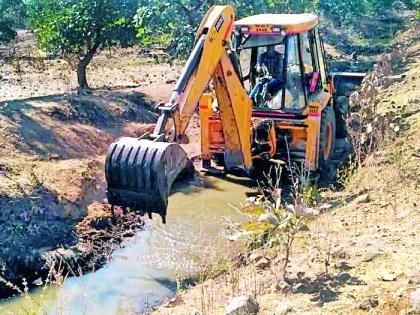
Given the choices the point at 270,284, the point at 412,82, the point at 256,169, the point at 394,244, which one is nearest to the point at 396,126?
the point at 256,169

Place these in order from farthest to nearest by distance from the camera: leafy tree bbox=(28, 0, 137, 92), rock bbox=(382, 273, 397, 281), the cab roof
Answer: leafy tree bbox=(28, 0, 137, 92)
the cab roof
rock bbox=(382, 273, 397, 281)

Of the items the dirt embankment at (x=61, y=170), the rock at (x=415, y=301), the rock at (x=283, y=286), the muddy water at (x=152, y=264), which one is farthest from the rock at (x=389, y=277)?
the dirt embankment at (x=61, y=170)

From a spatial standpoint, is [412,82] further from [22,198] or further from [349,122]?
[22,198]

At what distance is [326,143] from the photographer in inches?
417

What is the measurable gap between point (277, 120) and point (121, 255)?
332cm

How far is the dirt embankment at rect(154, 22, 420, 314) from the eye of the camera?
5227mm

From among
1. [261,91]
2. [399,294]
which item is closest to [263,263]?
[399,294]

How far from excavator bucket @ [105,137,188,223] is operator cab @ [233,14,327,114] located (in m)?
3.32

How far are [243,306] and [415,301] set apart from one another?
4.31ft

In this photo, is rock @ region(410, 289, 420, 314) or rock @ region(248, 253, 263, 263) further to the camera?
rock @ region(248, 253, 263, 263)

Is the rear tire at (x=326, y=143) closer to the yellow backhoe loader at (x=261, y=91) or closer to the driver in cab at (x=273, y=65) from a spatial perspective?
the yellow backhoe loader at (x=261, y=91)

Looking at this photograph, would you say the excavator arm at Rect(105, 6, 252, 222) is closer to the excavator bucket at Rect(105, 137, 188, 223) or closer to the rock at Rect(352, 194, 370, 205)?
the excavator bucket at Rect(105, 137, 188, 223)

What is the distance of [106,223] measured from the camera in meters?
8.85

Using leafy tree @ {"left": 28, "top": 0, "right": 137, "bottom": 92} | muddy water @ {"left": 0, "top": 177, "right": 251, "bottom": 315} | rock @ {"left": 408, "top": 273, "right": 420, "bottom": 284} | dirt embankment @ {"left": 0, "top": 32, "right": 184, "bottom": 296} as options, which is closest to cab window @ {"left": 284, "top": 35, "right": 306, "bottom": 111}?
muddy water @ {"left": 0, "top": 177, "right": 251, "bottom": 315}
